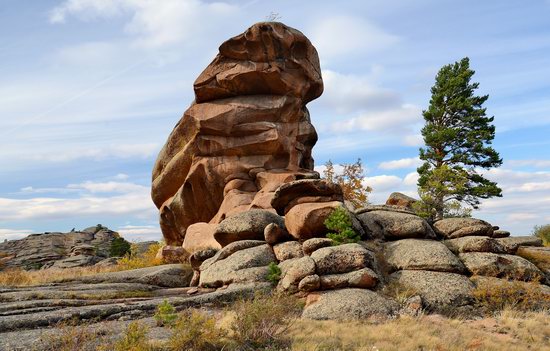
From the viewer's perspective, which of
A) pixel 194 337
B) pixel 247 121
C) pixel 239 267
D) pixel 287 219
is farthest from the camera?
pixel 247 121

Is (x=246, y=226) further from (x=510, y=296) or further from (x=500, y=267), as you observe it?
(x=510, y=296)

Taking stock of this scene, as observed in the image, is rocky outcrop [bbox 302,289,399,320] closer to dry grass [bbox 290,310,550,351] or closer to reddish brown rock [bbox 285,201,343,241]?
dry grass [bbox 290,310,550,351]

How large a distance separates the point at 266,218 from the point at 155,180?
21.7m

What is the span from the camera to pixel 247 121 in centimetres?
3584

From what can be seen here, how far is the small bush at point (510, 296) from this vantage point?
16375 millimetres

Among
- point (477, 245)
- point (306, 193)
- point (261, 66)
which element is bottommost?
point (477, 245)

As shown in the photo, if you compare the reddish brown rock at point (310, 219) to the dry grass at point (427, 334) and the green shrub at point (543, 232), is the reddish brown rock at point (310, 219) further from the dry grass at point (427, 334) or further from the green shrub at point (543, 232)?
the green shrub at point (543, 232)

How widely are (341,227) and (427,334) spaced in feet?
23.1

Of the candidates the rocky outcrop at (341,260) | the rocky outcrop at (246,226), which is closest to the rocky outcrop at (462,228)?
the rocky outcrop at (341,260)

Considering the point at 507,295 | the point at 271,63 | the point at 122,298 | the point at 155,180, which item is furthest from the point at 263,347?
the point at 155,180

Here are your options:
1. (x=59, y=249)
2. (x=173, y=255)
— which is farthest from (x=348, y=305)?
(x=59, y=249)

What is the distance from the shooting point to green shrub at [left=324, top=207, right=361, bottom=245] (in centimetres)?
1927

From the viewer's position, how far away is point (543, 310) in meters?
16.5

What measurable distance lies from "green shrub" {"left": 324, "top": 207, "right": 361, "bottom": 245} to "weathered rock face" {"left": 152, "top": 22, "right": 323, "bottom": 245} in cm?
1384
